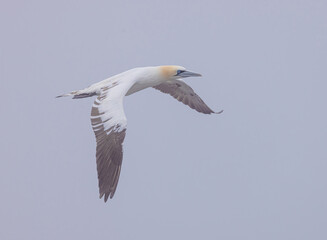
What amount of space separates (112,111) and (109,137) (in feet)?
1.76

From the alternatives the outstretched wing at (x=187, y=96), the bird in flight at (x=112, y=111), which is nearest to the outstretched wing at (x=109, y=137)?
the bird in flight at (x=112, y=111)

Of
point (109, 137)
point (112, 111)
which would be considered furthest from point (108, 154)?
point (112, 111)

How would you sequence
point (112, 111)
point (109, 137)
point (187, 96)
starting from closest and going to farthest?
1. point (109, 137)
2. point (112, 111)
3. point (187, 96)

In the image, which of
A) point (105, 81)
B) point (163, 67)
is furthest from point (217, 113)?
point (105, 81)

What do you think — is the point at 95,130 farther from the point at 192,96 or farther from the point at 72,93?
the point at 192,96

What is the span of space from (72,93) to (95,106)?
1.78 meters

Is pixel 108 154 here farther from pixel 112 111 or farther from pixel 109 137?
pixel 112 111

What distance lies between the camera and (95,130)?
42.0 feet

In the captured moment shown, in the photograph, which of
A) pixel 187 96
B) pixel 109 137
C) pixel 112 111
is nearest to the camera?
pixel 109 137

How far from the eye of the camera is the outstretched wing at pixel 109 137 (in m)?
12.2

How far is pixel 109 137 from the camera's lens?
41.3ft

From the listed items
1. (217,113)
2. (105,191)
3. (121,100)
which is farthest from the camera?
(217,113)

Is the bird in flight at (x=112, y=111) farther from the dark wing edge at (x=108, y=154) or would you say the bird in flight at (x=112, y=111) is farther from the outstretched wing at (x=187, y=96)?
the outstretched wing at (x=187, y=96)

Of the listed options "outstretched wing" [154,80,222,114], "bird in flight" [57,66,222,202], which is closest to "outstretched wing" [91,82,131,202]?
"bird in flight" [57,66,222,202]
